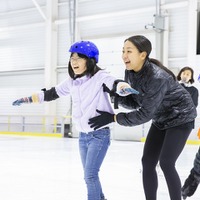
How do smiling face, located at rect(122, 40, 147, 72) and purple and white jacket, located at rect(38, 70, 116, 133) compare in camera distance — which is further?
purple and white jacket, located at rect(38, 70, 116, 133)

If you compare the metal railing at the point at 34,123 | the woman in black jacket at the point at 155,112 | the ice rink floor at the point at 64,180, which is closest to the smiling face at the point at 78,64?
the woman in black jacket at the point at 155,112

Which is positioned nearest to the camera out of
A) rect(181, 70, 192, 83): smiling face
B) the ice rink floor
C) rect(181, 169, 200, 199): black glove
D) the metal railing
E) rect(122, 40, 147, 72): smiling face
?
rect(122, 40, 147, 72): smiling face

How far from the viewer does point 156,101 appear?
2459 mm

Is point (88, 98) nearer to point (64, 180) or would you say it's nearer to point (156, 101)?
point (156, 101)

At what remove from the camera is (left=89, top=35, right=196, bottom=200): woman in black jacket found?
247cm

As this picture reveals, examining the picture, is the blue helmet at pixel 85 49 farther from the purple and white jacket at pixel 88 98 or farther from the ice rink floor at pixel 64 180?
the ice rink floor at pixel 64 180

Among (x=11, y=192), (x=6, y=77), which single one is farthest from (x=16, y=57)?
(x=11, y=192)

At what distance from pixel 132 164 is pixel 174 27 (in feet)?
29.5

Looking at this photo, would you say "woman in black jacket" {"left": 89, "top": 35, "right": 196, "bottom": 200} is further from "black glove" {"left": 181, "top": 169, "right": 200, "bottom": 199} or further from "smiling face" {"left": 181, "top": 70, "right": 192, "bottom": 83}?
"smiling face" {"left": 181, "top": 70, "right": 192, "bottom": 83}

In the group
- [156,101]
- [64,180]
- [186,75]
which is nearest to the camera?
[156,101]

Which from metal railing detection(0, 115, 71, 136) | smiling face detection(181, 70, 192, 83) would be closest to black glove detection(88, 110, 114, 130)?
smiling face detection(181, 70, 192, 83)

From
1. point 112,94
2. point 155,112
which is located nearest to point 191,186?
point 155,112

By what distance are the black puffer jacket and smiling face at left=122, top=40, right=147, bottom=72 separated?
A: 0.04 meters

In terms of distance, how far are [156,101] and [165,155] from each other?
47 cm
